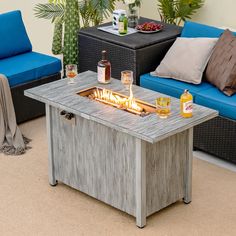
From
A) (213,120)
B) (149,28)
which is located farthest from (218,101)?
(149,28)

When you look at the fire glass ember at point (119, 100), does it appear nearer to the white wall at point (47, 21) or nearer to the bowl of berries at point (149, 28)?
the bowl of berries at point (149, 28)

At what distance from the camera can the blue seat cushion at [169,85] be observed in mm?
5250

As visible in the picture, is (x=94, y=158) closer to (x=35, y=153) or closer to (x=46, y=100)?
(x=46, y=100)

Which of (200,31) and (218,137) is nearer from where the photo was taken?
(218,137)

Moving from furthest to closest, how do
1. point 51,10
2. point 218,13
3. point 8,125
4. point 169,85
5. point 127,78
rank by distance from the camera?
1. point 218,13
2. point 51,10
3. point 8,125
4. point 169,85
5. point 127,78

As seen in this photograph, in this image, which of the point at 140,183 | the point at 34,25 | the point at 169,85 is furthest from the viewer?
the point at 34,25

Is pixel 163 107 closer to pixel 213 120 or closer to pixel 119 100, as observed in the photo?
pixel 119 100

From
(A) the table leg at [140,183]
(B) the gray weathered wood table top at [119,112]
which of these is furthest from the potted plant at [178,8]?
(A) the table leg at [140,183]

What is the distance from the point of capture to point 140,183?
4.18 metres

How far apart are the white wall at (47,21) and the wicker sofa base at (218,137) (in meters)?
1.72

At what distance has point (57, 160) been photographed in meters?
4.75

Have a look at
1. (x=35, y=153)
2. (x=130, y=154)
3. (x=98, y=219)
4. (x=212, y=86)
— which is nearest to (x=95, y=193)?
(x=98, y=219)

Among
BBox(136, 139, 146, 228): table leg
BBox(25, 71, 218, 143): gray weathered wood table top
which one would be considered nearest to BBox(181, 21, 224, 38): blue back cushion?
BBox(25, 71, 218, 143): gray weathered wood table top

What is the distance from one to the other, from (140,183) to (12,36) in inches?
92.0
